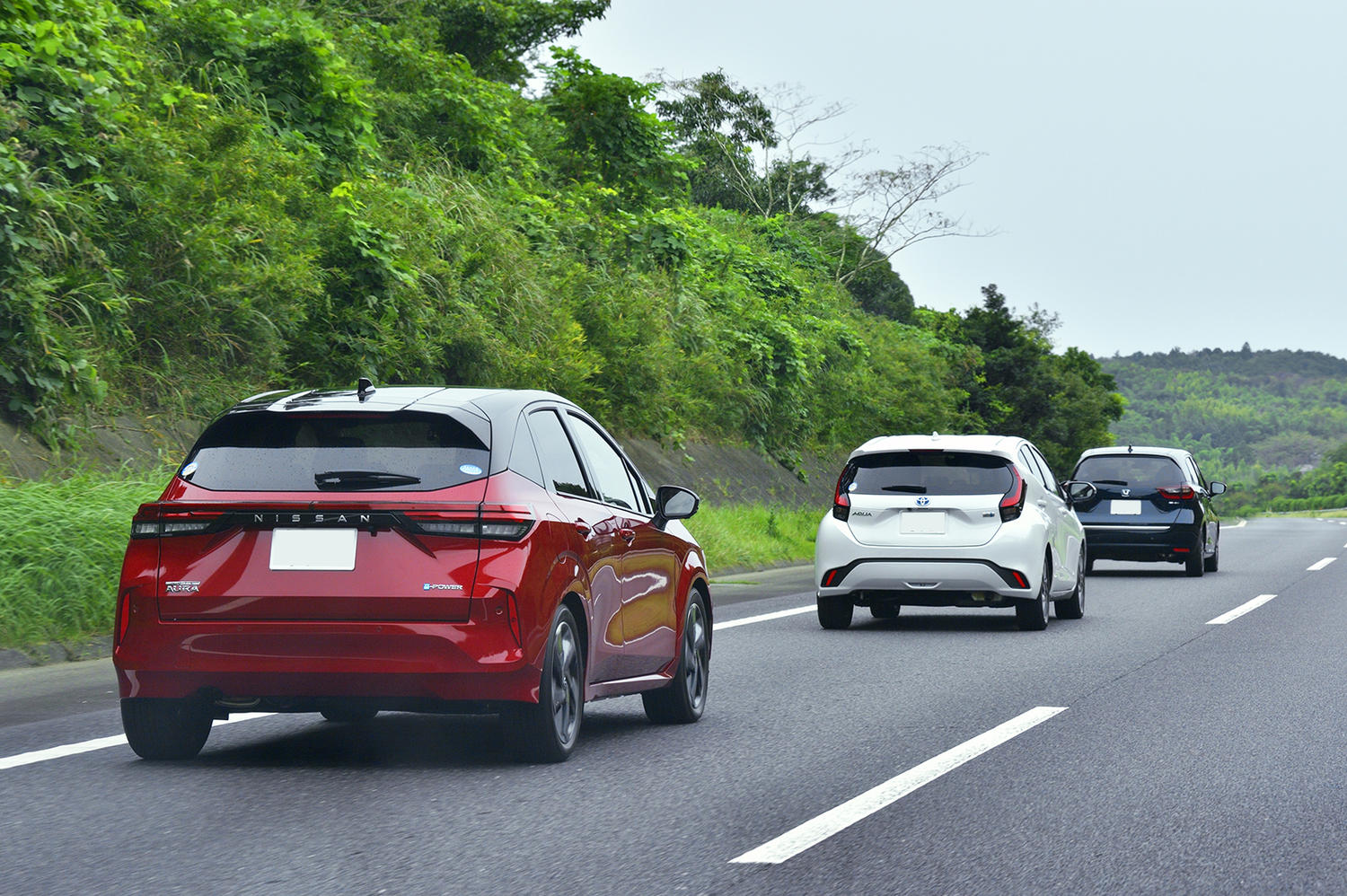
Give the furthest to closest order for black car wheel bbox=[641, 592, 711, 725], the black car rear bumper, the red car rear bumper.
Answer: the black car rear bumper, black car wheel bbox=[641, 592, 711, 725], the red car rear bumper

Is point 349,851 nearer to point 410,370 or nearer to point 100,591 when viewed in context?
point 100,591

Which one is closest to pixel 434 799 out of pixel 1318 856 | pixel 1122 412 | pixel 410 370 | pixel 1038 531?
pixel 1318 856

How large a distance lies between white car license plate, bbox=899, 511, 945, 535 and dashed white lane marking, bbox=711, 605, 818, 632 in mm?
1686

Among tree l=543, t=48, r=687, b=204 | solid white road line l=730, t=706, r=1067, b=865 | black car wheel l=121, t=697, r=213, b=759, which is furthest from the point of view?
tree l=543, t=48, r=687, b=204

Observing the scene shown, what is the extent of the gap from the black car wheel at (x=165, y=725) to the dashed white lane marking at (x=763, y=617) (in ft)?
22.0

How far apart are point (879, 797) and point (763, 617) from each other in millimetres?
8608

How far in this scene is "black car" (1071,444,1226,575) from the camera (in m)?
22.0

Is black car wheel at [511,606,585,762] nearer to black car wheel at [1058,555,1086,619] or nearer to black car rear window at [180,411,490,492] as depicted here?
black car rear window at [180,411,490,492]

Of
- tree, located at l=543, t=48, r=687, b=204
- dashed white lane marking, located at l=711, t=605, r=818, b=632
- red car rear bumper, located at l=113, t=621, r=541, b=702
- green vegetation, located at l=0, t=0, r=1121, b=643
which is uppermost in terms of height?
tree, located at l=543, t=48, r=687, b=204

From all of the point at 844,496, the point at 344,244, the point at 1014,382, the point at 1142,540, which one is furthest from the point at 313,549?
the point at 1014,382

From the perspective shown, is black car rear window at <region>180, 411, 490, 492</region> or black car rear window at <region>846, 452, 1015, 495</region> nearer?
black car rear window at <region>180, 411, 490, 492</region>

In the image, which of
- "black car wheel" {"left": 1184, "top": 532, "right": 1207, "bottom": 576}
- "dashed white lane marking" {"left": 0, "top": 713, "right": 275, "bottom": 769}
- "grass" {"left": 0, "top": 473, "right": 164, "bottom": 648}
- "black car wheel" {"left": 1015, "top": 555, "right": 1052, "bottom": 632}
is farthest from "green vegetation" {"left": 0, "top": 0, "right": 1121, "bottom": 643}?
"black car wheel" {"left": 1015, "top": 555, "right": 1052, "bottom": 632}

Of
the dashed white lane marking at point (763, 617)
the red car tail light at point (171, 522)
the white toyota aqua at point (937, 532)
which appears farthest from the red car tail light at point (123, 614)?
the white toyota aqua at point (937, 532)

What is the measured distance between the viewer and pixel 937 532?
13500mm
